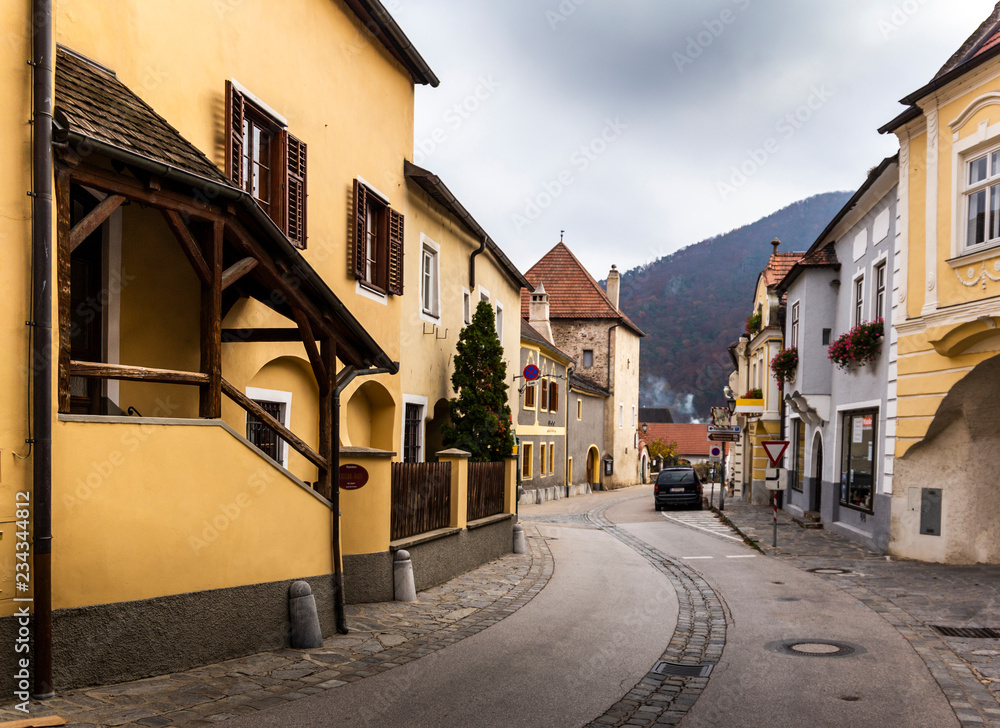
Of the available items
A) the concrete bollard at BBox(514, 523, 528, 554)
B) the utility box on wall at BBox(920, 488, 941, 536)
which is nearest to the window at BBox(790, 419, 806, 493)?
the utility box on wall at BBox(920, 488, 941, 536)

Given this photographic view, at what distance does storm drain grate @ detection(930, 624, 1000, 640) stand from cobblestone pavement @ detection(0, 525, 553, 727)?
503 centimetres

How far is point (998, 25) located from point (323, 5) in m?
11.4

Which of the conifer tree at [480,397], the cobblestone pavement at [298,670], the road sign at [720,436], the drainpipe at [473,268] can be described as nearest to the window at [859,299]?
the conifer tree at [480,397]

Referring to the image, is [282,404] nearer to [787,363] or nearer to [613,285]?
[787,363]

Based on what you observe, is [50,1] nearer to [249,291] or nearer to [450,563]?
[249,291]

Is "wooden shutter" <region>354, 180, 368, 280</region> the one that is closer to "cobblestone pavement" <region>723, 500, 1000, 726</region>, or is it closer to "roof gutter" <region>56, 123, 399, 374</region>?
"roof gutter" <region>56, 123, 399, 374</region>

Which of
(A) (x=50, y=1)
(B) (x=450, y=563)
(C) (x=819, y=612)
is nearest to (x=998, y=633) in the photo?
(C) (x=819, y=612)

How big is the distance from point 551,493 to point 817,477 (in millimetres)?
17701

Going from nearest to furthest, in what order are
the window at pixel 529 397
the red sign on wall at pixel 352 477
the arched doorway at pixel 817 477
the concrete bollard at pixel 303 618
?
the concrete bollard at pixel 303 618, the red sign on wall at pixel 352 477, the arched doorway at pixel 817 477, the window at pixel 529 397

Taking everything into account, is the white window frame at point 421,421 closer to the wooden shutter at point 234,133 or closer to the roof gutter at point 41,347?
the wooden shutter at point 234,133

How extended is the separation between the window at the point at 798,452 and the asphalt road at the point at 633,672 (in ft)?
47.8

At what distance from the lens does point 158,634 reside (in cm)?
721

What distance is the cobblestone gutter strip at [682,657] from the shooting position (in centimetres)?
658

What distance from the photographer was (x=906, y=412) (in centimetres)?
1577
